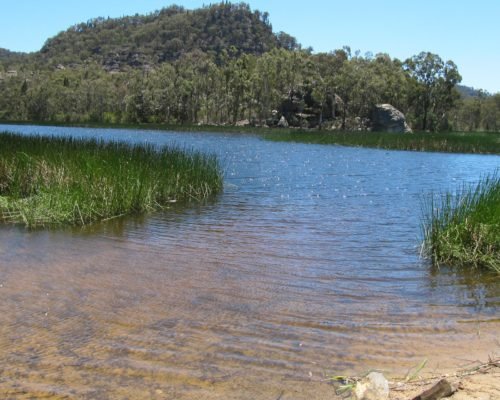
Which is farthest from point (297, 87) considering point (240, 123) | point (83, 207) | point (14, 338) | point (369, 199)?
point (14, 338)

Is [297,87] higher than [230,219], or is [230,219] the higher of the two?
[297,87]

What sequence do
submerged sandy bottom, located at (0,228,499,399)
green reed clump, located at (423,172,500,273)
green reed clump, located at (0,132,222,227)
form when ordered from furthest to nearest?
green reed clump, located at (0,132,222,227) < green reed clump, located at (423,172,500,273) < submerged sandy bottom, located at (0,228,499,399)

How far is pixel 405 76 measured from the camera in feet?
301

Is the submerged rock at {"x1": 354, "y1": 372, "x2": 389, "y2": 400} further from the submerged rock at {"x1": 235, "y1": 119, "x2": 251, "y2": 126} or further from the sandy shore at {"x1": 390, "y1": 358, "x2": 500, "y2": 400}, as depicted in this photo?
the submerged rock at {"x1": 235, "y1": 119, "x2": 251, "y2": 126}

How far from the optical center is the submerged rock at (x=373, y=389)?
12.7 feet

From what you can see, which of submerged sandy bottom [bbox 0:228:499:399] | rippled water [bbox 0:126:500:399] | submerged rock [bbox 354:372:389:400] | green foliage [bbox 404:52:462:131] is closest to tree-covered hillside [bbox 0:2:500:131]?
green foliage [bbox 404:52:462:131]

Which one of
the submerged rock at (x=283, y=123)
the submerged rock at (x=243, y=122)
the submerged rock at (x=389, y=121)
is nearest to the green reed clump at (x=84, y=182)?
the submerged rock at (x=389, y=121)

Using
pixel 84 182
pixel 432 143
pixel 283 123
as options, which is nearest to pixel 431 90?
pixel 283 123

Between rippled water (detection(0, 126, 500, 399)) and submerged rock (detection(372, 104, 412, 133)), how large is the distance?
74453mm

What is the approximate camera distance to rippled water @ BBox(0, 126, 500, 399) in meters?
4.64

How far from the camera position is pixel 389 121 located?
84.3 m

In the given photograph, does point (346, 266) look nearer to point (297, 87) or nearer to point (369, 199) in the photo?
point (369, 199)

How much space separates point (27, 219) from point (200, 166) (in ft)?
22.6

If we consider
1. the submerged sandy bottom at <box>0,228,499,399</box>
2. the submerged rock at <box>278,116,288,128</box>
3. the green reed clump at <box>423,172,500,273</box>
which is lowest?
the submerged sandy bottom at <box>0,228,499,399</box>
